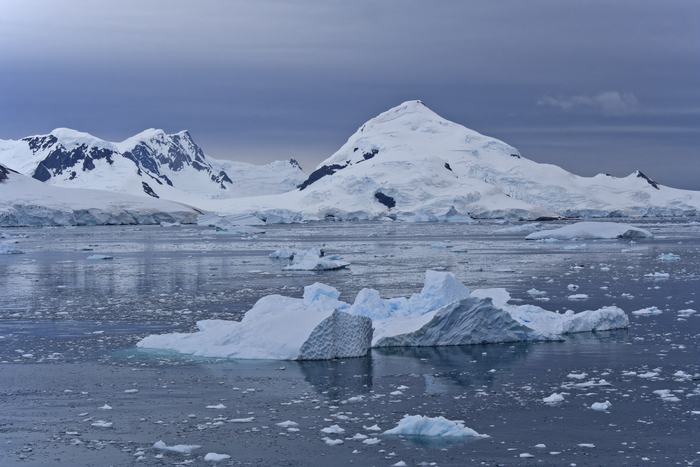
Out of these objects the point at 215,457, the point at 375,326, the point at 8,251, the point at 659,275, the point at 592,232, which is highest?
the point at 592,232

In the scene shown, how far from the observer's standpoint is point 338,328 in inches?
388

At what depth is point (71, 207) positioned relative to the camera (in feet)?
267

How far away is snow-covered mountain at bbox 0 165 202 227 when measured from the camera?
255 ft

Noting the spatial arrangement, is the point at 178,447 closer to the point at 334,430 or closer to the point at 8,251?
the point at 334,430

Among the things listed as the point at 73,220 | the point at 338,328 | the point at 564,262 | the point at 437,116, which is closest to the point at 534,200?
the point at 437,116

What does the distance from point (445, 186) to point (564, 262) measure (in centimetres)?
8609

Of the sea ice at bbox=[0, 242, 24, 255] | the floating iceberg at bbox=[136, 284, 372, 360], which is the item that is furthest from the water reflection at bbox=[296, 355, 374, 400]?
the sea ice at bbox=[0, 242, 24, 255]

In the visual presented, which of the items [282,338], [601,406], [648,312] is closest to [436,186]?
[648,312]

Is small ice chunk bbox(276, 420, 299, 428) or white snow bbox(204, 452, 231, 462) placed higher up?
small ice chunk bbox(276, 420, 299, 428)

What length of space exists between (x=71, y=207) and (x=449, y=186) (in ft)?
181

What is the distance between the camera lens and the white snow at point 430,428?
6.37 metres

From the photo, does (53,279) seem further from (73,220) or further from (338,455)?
(73,220)

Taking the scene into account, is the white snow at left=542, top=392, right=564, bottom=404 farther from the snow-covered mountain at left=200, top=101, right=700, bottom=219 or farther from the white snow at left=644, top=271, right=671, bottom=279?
the snow-covered mountain at left=200, top=101, right=700, bottom=219

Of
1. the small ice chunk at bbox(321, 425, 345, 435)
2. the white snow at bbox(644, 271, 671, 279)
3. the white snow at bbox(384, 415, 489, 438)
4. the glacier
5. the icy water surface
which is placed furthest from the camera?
the white snow at bbox(644, 271, 671, 279)
